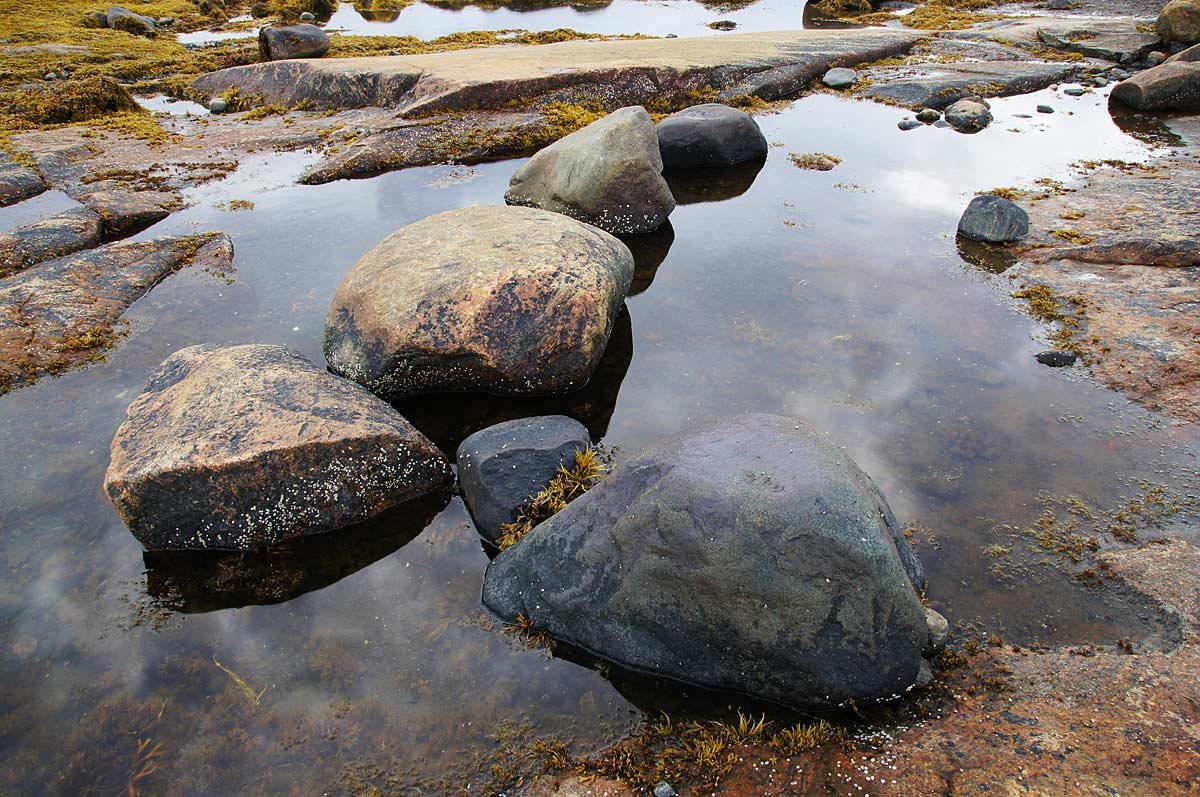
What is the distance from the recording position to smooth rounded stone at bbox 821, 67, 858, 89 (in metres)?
19.1

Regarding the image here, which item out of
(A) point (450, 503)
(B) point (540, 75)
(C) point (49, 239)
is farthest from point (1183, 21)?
(C) point (49, 239)

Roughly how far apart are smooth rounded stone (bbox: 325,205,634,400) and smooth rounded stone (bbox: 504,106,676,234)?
313 cm

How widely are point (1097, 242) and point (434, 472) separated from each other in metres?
9.48

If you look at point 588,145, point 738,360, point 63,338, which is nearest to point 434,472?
point 738,360

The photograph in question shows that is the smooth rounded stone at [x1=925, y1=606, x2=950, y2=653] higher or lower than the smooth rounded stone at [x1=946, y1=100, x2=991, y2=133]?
below

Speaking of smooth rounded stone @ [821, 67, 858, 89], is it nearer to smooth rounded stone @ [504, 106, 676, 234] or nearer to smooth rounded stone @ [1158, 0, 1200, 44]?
smooth rounded stone @ [1158, 0, 1200, 44]

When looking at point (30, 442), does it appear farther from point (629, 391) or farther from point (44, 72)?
point (44, 72)

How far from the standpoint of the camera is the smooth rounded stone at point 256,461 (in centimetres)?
559

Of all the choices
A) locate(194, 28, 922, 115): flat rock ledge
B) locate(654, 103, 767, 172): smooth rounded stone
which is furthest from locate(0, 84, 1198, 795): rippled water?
locate(194, 28, 922, 115): flat rock ledge

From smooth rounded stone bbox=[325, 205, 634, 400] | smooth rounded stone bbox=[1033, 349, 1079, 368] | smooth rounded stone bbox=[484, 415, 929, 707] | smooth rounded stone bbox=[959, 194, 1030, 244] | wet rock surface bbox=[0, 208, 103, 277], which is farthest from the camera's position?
smooth rounded stone bbox=[959, 194, 1030, 244]

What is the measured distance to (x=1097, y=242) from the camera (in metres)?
9.98

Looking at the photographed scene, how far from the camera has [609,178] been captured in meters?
10.7

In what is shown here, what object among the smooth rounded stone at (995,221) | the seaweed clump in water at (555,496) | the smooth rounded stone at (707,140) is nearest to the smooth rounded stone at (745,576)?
the seaweed clump in water at (555,496)

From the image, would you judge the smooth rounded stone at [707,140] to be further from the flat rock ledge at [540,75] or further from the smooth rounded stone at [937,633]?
the smooth rounded stone at [937,633]
